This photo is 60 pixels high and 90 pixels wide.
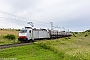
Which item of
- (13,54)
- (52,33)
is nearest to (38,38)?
(52,33)

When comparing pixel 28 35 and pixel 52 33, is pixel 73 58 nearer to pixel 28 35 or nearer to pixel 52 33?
pixel 28 35

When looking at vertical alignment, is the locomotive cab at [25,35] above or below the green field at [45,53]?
above

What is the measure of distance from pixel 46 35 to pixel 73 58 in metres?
33.3

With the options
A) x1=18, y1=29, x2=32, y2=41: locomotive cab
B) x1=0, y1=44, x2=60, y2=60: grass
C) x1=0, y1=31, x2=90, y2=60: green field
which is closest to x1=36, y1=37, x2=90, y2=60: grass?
x1=0, y1=31, x2=90, y2=60: green field

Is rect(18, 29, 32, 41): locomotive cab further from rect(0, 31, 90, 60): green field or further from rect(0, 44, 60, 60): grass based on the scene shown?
rect(0, 44, 60, 60): grass

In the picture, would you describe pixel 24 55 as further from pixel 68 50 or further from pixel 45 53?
pixel 68 50

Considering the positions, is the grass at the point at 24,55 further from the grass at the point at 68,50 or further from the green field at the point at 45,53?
the grass at the point at 68,50

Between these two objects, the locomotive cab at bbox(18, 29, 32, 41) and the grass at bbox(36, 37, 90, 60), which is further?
the locomotive cab at bbox(18, 29, 32, 41)

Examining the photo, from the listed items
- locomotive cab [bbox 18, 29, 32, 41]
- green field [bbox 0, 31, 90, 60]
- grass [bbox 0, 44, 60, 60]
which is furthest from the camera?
locomotive cab [bbox 18, 29, 32, 41]

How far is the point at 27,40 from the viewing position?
39688 millimetres

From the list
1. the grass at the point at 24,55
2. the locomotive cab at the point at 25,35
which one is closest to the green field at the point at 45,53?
the grass at the point at 24,55

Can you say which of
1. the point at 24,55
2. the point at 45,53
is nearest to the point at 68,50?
the point at 45,53

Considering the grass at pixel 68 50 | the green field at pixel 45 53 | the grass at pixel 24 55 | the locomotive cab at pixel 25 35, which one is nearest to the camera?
the grass at pixel 68 50

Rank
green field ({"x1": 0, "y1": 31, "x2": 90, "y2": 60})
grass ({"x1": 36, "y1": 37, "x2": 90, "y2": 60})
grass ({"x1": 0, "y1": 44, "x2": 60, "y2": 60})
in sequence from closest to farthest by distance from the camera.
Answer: grass ({"x1": 36, "y1": 37, "x2": 90, "y2": 60}) → green field ({"x1": 0, "y1": 31, "x2": 90, "y2": 60}) → grass ({"x1": 0, "y1": 44, "x2": 60, "y2": 60})
